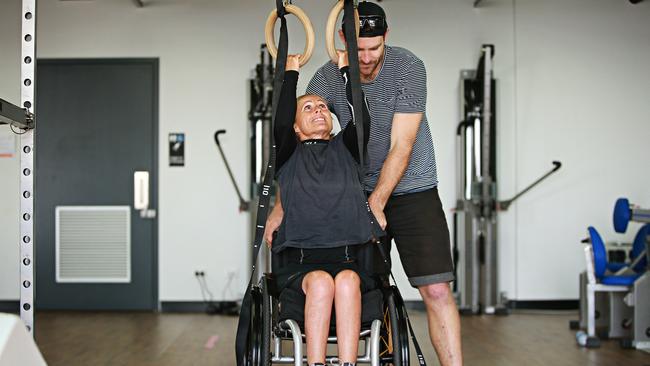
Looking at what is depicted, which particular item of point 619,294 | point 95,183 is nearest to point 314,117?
point 619,294

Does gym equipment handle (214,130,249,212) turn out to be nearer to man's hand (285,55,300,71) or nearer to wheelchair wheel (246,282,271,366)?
man's hand (285,55,300,71)

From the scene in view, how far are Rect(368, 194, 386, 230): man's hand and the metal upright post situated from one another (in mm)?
1058

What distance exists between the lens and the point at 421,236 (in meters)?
2.63

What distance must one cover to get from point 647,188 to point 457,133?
173 centimetres

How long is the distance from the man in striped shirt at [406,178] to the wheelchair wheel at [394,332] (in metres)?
0.20

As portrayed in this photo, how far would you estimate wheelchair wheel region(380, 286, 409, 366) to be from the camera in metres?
2.28

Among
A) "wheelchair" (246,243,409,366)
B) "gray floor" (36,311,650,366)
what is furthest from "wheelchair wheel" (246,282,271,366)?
"gray floor" (36,311,650,366)

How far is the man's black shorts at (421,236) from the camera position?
2.61m

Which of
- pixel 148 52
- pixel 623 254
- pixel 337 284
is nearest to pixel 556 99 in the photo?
pixel 623 254

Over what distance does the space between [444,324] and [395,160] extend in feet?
1.91

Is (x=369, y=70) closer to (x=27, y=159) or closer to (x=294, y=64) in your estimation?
(x=294, y=64)

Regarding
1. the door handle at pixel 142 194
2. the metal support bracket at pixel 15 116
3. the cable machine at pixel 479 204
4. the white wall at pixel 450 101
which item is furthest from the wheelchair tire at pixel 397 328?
the door handle at pixel 142 194

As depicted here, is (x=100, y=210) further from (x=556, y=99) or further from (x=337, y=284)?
(x=337, y=284)

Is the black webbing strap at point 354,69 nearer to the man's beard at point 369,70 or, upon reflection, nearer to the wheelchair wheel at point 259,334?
the man's beard at point 369,70
